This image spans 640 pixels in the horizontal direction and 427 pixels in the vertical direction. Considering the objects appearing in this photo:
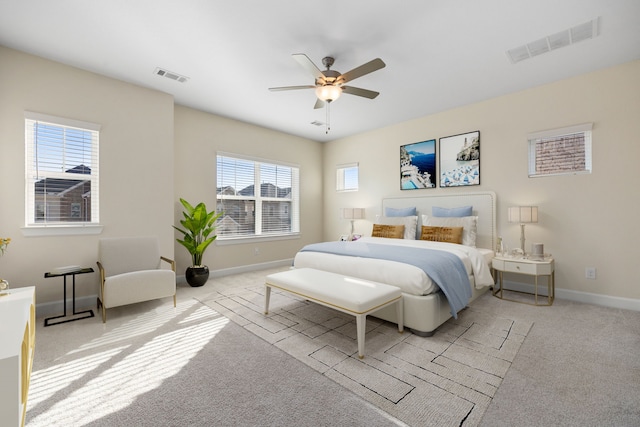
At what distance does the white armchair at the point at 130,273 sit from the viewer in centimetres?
293

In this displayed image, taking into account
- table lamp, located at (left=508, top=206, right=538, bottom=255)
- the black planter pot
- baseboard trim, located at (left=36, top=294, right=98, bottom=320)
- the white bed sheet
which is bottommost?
baseboard trim, located at (left=36, top=294, right=98, bottom=320)

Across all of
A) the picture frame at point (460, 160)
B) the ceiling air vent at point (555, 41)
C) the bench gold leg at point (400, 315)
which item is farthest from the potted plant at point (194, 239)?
the ceiling air vent at point (555, 41)

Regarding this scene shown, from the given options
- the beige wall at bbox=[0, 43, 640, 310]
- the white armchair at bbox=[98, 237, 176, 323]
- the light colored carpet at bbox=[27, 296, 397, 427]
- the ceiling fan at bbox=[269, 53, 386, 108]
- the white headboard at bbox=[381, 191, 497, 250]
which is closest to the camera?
the light colored carpet at bbox=[27, 296, 397, 427]

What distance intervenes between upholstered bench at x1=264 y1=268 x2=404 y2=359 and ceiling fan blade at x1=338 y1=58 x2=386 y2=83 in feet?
6.74

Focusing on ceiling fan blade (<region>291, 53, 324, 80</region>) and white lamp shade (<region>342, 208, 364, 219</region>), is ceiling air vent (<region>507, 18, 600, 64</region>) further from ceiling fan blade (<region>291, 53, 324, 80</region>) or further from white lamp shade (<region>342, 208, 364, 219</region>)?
white lamp shade (<region>342, 208, 364, 219</region>)

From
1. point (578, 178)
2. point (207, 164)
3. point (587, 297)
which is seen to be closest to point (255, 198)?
point (207, 164)

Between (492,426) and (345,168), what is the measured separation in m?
5.39

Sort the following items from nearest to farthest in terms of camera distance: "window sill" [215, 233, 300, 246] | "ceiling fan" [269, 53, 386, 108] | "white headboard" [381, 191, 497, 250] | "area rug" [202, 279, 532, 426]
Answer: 1. "area rug" [202, 279, 532, 426]
2. "ceiling fan" [269, 53, 386, 108]
3. "white headboard" [381, 191, 497, 250]
4. "window sill" [215, 233, 300, 246]

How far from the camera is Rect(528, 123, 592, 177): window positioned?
11.7 ft

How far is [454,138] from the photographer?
465 centimetres

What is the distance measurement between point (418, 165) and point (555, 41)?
2.50m

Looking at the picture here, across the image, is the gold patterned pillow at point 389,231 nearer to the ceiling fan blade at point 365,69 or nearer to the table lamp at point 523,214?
the table lamp at point 523,214

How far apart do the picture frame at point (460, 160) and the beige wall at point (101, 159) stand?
4403 mm

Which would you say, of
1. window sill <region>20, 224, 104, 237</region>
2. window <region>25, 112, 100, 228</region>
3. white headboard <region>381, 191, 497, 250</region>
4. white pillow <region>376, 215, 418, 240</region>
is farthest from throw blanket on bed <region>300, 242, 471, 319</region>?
window <region>25, 112, 100, 228</region>
